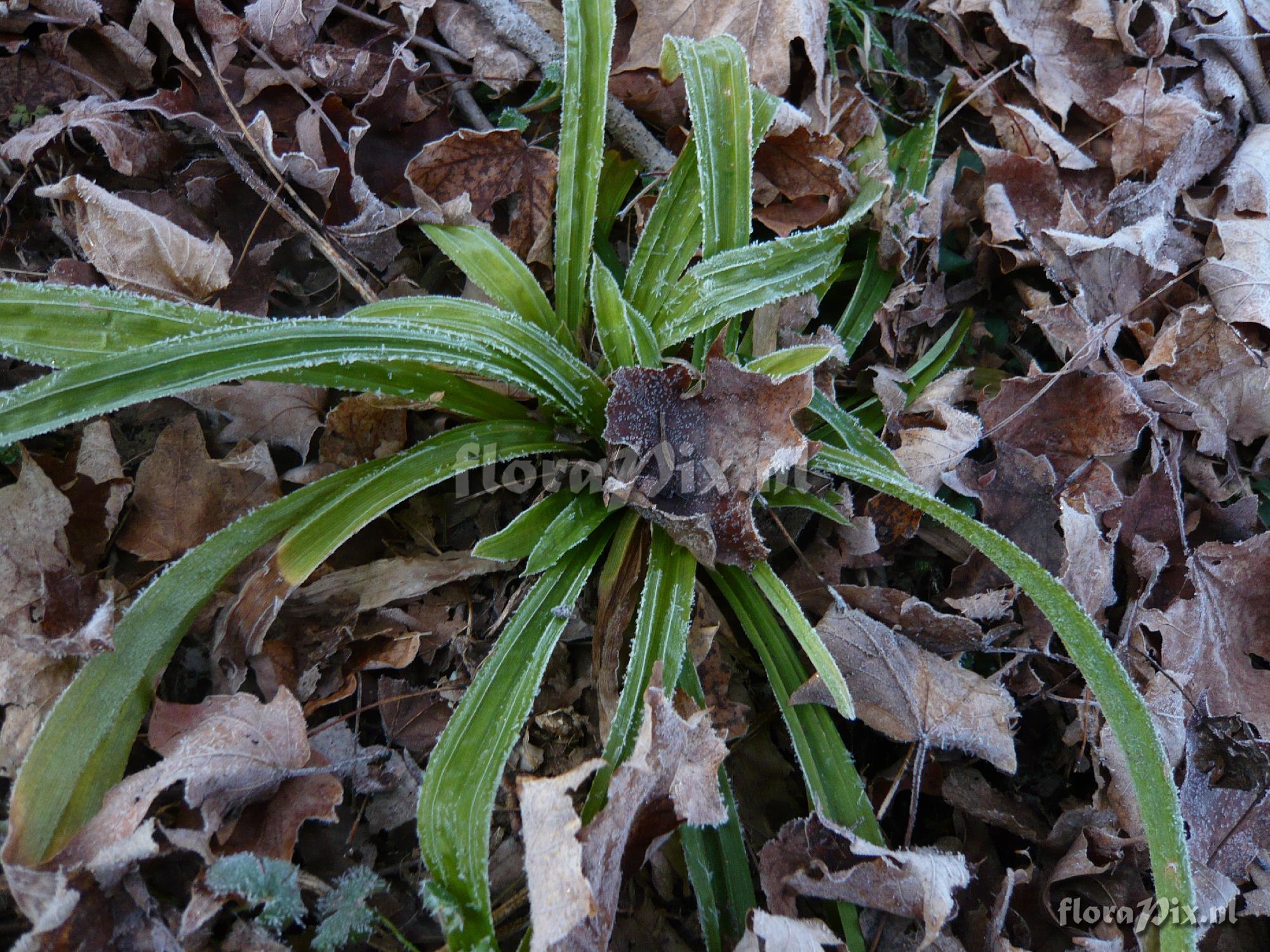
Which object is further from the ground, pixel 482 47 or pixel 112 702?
pixel 482 47

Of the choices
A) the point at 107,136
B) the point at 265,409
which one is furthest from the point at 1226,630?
the point at 107,136

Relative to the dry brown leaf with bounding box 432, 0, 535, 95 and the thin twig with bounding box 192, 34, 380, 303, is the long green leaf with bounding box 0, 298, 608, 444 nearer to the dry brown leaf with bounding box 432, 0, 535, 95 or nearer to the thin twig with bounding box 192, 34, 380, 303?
the thin twig with bounding box 192, 34, 380, 303

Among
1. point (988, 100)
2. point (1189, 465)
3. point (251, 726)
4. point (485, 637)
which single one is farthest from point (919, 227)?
point (251, 726)

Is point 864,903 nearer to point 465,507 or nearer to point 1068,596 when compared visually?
point 1068,596

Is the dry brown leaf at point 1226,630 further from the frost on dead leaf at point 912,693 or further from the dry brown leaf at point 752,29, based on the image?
the dry brown leaf at point 752,29

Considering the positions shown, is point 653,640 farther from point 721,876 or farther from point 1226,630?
point 1226,630
